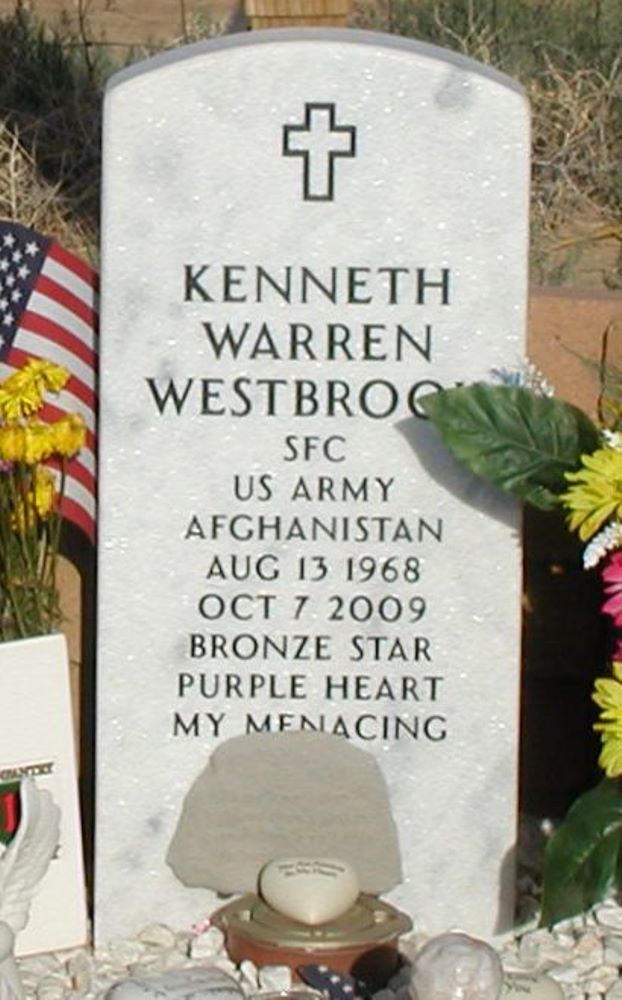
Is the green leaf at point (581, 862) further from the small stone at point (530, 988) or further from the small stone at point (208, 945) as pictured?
the small stone at point (208, 945)

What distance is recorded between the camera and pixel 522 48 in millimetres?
7980

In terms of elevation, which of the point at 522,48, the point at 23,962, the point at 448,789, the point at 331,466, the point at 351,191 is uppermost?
the point at 522,48

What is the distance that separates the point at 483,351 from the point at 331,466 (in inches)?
15.0

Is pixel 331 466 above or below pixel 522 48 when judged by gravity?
below

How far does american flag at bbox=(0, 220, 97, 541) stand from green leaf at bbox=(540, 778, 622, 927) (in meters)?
1.22

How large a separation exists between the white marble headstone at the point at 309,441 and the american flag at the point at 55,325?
0.26 metres

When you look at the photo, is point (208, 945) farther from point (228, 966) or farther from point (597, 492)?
point (597, 492)

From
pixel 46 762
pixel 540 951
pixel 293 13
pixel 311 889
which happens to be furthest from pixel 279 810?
pixel 293 13

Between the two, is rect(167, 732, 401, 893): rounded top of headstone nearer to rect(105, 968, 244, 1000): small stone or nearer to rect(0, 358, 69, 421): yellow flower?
rect(105, 968, 244, 1000): small stone

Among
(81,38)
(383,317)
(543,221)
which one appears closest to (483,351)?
(383,317)

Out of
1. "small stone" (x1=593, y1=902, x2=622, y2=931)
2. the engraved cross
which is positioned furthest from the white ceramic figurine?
the engraved cross

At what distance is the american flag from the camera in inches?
206

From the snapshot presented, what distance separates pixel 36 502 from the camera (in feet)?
16.6

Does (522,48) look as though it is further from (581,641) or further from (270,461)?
(270,461)
